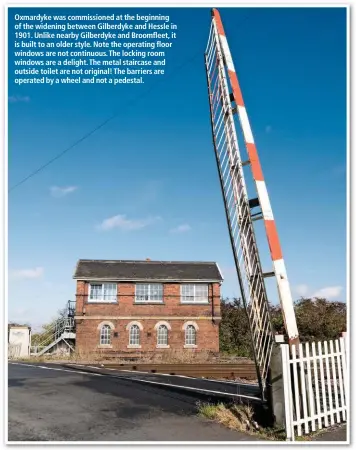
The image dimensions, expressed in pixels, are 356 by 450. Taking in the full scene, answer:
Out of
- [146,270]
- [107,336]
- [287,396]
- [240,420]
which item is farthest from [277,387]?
[146,270]

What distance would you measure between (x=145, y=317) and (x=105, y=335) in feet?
9.69

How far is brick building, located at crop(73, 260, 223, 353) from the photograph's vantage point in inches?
1072

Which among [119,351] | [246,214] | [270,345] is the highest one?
[246,214]

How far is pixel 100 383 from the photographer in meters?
11.7

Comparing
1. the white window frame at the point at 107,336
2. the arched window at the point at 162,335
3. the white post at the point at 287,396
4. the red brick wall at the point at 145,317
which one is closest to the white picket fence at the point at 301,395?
the white post at the point at 287,396

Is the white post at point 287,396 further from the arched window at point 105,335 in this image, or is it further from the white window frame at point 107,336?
the arched window at point 105,335

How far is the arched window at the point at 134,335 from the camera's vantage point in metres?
27.3

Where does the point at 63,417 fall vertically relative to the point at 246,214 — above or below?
below

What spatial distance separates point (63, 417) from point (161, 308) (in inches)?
832

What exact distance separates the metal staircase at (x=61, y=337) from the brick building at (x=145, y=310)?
1459 mm

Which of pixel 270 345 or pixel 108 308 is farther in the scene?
pixel 108 308

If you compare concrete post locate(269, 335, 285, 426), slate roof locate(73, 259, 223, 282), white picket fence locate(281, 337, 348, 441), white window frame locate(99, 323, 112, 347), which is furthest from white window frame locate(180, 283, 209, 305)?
concrete post locate(269, 335, 285, 426)

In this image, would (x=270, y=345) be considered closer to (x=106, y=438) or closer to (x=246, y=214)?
(x=246, y=214)
